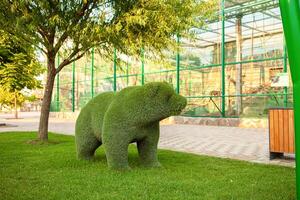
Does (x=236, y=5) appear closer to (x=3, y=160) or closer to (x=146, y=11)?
(x=146, y=11)

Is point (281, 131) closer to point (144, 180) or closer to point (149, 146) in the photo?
point (149, 146)

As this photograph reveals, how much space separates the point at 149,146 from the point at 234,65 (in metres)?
13.6

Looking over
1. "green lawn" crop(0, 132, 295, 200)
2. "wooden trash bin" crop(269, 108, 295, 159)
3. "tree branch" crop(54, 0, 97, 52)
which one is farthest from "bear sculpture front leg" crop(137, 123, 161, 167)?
"tree branch" crop(54, 0, 97, 52)

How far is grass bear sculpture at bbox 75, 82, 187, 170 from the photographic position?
530cm

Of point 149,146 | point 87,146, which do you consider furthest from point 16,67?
point 149,146

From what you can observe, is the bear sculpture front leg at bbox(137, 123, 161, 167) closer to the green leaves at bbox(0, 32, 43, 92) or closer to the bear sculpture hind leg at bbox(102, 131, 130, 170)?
the bear sculpture hind leg at bbox(102, 131, 130, 170)

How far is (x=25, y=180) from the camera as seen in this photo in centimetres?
507

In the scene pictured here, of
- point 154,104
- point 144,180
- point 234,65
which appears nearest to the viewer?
point 144,180

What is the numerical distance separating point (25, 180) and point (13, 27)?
5.28m

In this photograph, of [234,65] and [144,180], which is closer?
[144,180]

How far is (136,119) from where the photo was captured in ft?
17.6

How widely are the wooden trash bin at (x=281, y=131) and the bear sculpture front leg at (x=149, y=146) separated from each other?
2.60 meters

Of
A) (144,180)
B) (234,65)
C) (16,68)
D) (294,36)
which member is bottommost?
(144,180)

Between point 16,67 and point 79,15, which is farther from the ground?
point 79,15
